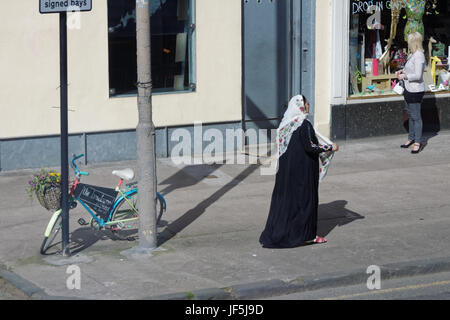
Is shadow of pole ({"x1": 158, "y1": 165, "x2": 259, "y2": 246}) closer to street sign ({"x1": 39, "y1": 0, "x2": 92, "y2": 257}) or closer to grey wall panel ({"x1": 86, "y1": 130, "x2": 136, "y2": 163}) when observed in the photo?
street sign ({"x1": 39, "y1": 0, "x2": 92, "y2": 257})

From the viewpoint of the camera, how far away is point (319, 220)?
1033cm

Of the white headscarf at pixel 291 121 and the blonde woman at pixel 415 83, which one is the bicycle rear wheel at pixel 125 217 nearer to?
the white headscarf at pixel 291 121

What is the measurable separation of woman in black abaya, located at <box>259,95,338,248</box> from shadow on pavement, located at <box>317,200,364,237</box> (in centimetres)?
65

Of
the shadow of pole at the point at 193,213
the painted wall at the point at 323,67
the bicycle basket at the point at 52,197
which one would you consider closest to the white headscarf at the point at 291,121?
the shadow of pole at the point at 193,213

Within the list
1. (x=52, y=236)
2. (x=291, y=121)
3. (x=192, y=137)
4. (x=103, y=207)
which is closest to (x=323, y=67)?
(x=192, y=137)

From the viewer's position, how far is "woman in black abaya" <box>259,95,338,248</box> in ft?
29.8

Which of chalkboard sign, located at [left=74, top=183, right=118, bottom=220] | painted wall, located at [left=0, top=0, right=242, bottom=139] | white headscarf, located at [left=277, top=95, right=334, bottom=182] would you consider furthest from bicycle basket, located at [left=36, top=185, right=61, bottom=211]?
painted wall, located at [left=0, top=0, right=242, bottom=139]

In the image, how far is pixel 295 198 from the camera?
9156 mm

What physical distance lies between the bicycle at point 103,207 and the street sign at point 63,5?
1627 millimetres

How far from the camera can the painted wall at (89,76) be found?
12453mm

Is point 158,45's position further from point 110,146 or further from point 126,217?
point 126,217

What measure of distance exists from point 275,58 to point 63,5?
7.08 m
